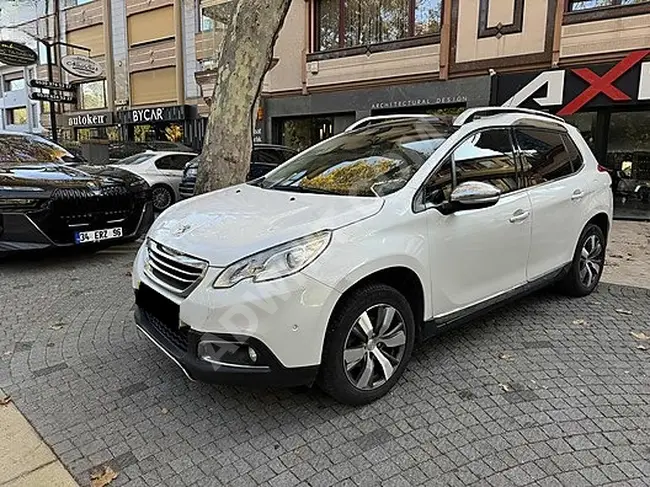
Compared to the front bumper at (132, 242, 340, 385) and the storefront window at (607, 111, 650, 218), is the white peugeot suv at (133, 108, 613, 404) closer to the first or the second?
the front bumper at (132, 242, 340, 385)

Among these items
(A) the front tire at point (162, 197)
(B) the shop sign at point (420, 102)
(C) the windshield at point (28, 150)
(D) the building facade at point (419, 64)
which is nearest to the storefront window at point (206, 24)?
(D) the building facade at point (419, 64)

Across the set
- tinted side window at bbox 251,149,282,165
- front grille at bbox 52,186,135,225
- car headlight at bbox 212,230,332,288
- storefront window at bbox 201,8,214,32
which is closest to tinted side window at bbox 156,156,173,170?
tinted side window at bbox 251,149,282,165

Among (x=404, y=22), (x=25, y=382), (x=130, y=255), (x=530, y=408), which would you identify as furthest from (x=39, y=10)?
(x=530, y=408)

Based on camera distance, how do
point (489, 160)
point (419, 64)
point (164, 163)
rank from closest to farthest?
1. point (489, 160)
2. point (164, 163)
3. point (419, 64)

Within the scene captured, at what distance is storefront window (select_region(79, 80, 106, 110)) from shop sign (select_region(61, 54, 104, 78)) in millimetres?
3417

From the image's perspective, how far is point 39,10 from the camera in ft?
84.6

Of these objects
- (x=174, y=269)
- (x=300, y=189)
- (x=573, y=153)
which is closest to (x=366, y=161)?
(x=300, y=189)

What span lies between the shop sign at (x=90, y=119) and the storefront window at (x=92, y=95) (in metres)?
0.60

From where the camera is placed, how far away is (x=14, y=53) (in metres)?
16.3

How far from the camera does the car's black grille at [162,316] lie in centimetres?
269

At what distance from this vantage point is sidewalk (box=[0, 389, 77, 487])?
2311mm

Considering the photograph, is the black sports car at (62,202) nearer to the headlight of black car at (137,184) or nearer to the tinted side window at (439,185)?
the headlight of black car at (137,184)

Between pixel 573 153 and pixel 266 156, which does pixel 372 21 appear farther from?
pixel 573 153

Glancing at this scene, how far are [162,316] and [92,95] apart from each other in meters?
24.8
